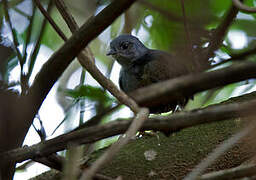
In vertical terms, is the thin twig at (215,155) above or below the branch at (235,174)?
above

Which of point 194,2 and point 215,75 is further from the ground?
point 215,75

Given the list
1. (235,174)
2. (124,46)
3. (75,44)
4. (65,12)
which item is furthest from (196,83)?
(124,46)

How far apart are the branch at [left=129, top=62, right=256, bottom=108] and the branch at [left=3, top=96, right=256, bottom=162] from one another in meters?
0.10

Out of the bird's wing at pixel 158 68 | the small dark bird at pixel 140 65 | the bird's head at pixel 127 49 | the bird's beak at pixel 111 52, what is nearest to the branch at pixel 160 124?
the small dark bird at pixel 140 65

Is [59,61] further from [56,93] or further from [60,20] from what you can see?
[60,20]

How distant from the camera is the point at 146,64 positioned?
398cm

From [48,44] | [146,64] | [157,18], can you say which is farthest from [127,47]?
[157,18]

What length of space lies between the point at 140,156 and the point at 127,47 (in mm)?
2225

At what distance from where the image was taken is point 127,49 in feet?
15.5

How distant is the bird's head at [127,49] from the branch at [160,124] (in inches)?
109

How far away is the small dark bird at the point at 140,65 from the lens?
11.8 ft

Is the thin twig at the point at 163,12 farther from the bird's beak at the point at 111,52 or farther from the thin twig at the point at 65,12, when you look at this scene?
the bird's beak at the point at 111,52

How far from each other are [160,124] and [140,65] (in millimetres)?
2779

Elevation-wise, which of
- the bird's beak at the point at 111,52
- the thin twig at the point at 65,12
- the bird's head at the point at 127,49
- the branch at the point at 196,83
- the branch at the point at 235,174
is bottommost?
the bird's head at the point at 127,49
